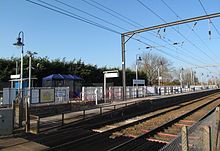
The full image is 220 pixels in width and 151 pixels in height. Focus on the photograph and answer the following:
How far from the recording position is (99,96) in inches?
1246

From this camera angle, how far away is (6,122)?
1245 centimetres

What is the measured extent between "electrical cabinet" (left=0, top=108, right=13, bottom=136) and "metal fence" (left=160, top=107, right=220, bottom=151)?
8.79 metres

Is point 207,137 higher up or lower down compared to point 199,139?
higher up

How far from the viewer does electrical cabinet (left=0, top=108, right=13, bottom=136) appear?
1227cm

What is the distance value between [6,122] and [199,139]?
Result: 9368 millimetres

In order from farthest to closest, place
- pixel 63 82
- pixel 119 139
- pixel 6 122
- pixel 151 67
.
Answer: pixel 151 67, pixel 63 82, pixel 6 122, pixel 119 139

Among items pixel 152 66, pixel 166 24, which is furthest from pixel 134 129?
pixel 152 66

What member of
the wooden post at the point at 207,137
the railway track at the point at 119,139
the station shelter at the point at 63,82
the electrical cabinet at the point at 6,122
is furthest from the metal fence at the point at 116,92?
the wooden post at the point at 207,137

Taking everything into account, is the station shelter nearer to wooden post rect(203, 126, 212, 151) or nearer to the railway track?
the railway track

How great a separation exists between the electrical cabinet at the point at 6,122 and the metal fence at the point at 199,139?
8789mm

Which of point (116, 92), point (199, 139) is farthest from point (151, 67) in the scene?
point (199, 139)

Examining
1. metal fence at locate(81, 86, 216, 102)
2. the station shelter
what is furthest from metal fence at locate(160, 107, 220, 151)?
the station shelter

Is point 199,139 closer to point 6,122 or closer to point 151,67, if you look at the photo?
point 6,122

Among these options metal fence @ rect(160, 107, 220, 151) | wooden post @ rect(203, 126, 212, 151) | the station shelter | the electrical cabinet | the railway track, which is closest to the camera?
metal fence @ rect(160, 107, 220, 151)
